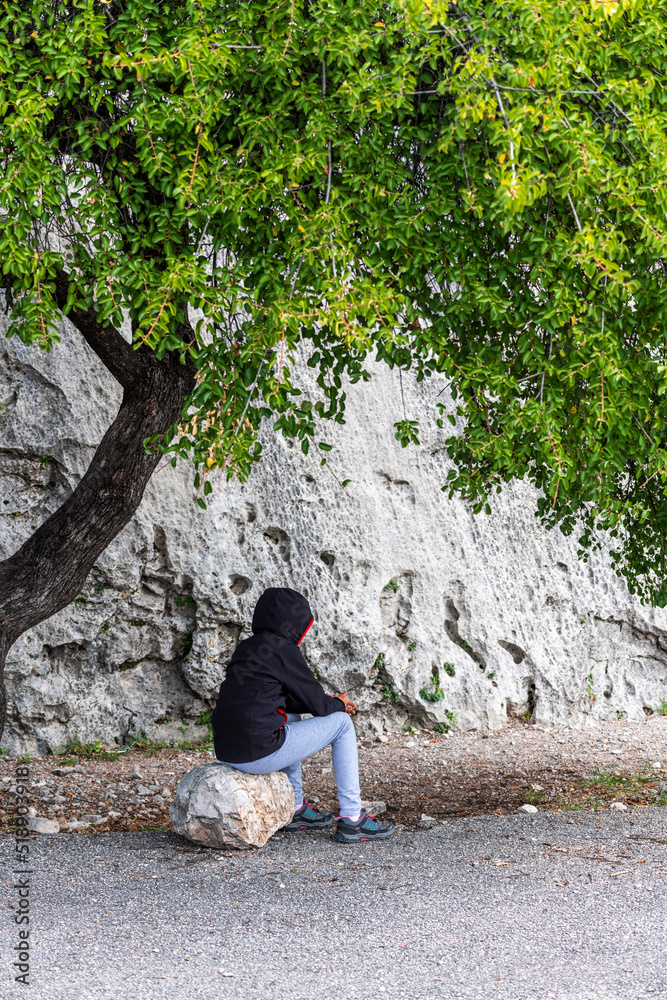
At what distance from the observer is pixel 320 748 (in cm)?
497

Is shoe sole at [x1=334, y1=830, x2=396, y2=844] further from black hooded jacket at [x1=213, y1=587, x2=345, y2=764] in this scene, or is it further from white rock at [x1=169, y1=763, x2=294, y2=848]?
black hooded jacket at [x1=213, y1=587, x2=345, y2=764]

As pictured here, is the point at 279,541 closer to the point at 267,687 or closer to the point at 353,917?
the point at 267,687

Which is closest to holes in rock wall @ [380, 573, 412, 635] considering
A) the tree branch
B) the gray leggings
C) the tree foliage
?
the gray leggings

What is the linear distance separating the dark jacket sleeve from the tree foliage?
130cm

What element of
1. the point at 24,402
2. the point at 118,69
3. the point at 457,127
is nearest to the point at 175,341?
the point at 118,69

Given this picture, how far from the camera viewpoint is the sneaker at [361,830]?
5.06 m

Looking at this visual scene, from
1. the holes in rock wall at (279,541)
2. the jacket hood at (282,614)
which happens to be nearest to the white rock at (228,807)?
the jacket hood at (282,614)

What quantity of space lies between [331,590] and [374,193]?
5152 mm

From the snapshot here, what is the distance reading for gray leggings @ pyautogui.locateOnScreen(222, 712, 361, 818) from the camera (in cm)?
489

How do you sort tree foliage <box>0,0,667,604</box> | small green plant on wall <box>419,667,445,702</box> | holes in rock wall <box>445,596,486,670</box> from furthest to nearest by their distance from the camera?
1. holes in rock wall <box>445,596,486,670</box>
2. small green plant on wall <box>419,667,445,702</box>
3. tree foliage <box>0,0,667,604</box>

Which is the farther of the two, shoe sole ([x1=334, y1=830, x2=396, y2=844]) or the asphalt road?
shoe sole ([x1=334, y1=830, x2=396, y2=844])

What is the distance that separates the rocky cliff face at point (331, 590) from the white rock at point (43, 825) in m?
1.81

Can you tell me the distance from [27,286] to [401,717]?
612 centimetres

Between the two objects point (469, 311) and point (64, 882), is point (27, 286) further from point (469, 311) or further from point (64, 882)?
point (64, 882)
